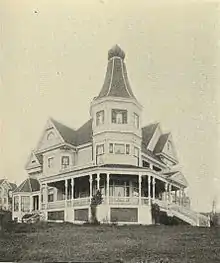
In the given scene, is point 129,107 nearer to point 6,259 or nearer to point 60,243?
point 60,243

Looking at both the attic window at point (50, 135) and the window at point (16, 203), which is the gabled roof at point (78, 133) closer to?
the attic window at point (50, 135)

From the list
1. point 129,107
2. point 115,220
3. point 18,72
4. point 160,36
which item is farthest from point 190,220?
Answer: point 18,72

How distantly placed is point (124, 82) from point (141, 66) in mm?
64

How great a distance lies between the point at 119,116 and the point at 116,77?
0.10 metres

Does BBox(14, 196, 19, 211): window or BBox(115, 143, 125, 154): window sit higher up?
BBox(115, 143, 125, 154): window

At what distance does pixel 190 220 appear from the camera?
67.1 inches

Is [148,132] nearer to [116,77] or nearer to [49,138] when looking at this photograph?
[116,77]

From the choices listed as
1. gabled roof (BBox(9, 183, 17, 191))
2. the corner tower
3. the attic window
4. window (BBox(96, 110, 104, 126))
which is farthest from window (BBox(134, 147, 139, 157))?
gabled roof (BBox(9, 183, 17, 191))

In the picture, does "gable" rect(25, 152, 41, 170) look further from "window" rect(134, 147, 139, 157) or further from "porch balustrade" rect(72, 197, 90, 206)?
"window" rect(134, 147, 139, 157)

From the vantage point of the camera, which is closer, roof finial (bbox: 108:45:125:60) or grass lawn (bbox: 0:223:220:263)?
grass lawn (bbox: 0:223:220:263)

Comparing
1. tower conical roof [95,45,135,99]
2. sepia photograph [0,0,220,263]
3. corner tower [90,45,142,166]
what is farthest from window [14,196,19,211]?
tower conical roof [95,45,135,99]

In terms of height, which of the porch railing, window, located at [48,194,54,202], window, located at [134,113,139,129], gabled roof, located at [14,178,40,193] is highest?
window, located at [134,113,139,129]

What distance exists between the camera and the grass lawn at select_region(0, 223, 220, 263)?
1.65m

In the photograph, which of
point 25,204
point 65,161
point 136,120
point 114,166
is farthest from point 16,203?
point 136,120
